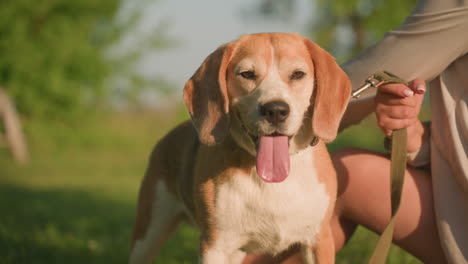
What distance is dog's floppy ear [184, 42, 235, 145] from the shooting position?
2539 millimetres

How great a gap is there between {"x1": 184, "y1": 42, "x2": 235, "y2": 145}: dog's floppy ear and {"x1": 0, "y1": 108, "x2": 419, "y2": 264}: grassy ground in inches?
70.8

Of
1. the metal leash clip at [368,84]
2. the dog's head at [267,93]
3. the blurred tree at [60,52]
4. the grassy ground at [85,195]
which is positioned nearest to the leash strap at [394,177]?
the metal leash clip at [368,84]

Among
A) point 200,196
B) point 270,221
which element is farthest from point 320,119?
point 200,196

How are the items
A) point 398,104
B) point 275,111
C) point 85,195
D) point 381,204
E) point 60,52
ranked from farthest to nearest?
1. point 60,52
2. point 85,195
3. point 381,204
4. point 398,104
5. point 275,111

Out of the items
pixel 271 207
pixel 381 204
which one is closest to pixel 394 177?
pixel 381 204

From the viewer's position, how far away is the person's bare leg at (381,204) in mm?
2973

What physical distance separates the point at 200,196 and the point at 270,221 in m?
0.39

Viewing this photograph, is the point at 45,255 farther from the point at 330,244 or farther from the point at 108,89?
the point at 108,89

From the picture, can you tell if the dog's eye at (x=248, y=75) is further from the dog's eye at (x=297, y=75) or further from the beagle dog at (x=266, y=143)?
the dog's eye at (x=297, y=75)

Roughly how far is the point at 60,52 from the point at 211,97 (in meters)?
13.5

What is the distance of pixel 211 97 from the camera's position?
2615 millimetres

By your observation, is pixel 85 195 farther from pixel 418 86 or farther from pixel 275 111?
pixel 418 86

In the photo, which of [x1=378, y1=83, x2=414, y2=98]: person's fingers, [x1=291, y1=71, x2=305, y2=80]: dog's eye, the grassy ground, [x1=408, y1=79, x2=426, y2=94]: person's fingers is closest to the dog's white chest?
[x1=291, y1=71, x2=305, y2=80]: dog's eye

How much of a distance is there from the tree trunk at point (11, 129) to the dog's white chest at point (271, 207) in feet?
45.8
